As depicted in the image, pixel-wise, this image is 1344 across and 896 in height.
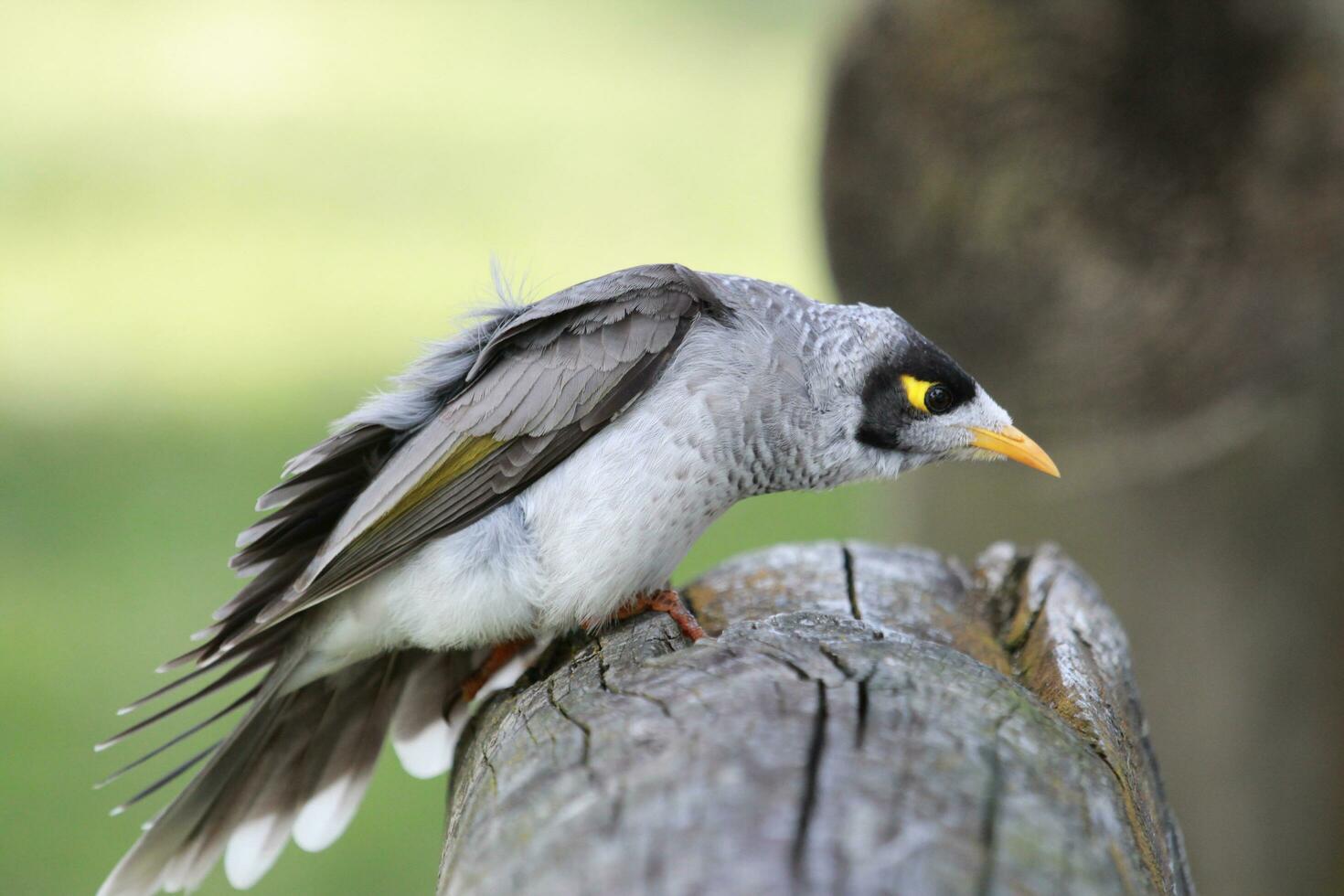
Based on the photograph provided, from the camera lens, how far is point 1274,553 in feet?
14.5

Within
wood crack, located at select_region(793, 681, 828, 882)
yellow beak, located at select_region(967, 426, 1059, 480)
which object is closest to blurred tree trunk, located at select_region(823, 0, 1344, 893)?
yellow beak, located at select_region(967, 426, 1059, 480)

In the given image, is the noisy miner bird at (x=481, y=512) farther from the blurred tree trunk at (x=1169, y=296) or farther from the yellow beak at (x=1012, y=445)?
the blurred tree trunk at (x=1169, y=296)

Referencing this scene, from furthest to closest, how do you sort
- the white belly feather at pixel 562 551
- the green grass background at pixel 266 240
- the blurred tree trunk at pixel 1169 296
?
the green grass background at pixel 266 240 < the blurred tree trunk at pixel 1169 296 < the white belly feather at pixel 562 551

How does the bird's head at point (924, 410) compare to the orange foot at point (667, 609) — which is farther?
the bird's head at point (924, 410)

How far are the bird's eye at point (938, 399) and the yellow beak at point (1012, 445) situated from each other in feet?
0.32

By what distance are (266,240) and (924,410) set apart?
11739mm

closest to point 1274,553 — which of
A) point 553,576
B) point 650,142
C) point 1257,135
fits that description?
point 1257,135

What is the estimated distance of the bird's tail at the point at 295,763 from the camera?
315 centimetres

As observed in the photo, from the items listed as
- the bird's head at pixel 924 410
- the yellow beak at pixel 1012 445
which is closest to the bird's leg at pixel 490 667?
the bird's head at pixel 924 410

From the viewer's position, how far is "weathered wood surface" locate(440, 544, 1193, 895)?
1.58 metres

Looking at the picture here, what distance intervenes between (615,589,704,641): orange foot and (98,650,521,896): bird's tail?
1.27 feet

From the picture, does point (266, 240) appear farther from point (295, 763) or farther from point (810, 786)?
point (810, 786)

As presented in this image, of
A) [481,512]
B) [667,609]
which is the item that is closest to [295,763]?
[481,512]

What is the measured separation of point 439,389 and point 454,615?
1.94 feet
